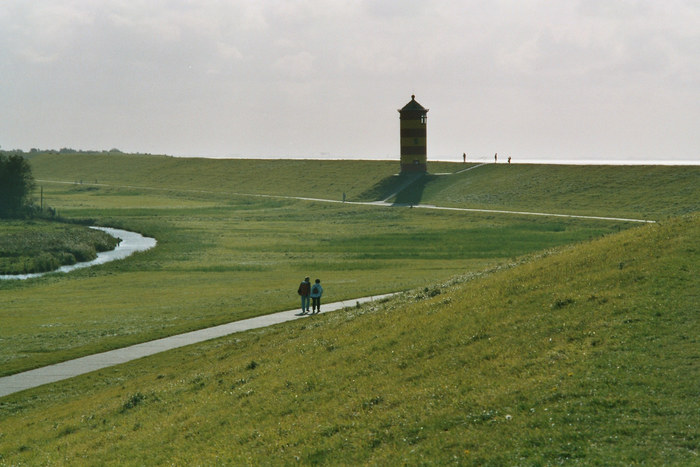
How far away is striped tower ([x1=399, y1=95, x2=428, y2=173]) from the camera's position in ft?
445

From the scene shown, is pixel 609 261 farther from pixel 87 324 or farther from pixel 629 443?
pixel 87 324

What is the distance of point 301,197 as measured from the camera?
144 meters

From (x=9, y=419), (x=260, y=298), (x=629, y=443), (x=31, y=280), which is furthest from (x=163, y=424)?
(x=31, y=280)

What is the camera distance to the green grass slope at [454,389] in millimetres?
16500

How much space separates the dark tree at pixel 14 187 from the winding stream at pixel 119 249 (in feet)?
99.1

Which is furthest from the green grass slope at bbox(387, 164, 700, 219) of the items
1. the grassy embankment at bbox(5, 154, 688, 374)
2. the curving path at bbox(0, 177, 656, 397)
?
Result: the curving path at bbox(0, 177, 656, 397)

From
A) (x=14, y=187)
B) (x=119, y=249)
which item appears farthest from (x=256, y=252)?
(x=14, y=187)

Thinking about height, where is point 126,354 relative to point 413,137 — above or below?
below

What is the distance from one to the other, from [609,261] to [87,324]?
28.7m

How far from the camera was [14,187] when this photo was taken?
13225 centimetres

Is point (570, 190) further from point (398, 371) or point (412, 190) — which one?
point (398, 371)

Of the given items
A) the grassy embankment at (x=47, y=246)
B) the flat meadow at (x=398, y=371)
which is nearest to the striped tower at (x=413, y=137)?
the grassy embankment at (x=47, y=246)

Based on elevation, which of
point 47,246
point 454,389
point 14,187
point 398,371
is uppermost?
point 14,187

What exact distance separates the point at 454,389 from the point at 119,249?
73.5 m
